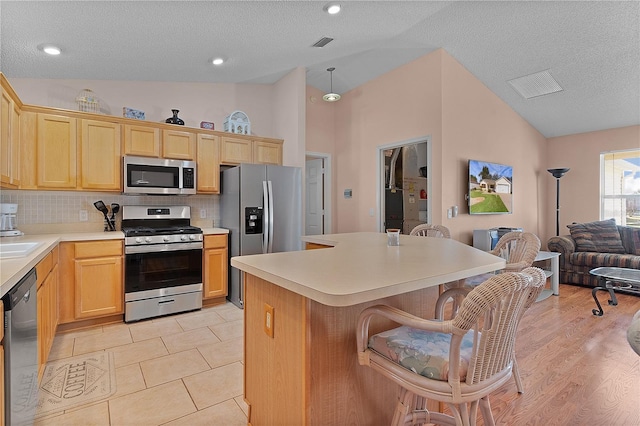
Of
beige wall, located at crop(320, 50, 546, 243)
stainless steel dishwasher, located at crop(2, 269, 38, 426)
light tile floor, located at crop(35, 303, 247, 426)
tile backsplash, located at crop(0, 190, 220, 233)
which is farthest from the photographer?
beige wall, located at crop(320, 50, 546, 243)

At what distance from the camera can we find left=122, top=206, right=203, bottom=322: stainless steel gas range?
3.23m

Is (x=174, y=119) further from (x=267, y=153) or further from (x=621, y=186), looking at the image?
(x=621, y=186)

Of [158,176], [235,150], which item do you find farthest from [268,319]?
[235,150]

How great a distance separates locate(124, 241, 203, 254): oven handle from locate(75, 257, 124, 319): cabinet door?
Answer: 0.14 m

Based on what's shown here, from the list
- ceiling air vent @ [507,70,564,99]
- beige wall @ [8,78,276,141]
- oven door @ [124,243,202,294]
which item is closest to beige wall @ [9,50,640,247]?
beige wall @ [8,78,276,141]

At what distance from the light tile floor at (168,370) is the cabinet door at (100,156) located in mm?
1449

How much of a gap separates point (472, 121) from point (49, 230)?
5.32 m

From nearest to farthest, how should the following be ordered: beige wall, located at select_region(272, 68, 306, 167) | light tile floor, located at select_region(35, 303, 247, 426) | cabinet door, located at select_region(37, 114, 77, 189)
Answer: light tile floor, located at select_region(35, 303, 247, 426)
cabinet door, located at select_region(37, 114, 77, 189)
beige wall, located at select_region(272, 68, 306, 167)

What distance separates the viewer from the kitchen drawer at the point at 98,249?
2979mm

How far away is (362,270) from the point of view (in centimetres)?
135

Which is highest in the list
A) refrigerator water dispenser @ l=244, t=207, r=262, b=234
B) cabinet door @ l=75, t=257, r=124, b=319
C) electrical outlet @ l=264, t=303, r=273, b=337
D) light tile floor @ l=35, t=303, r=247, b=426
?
refrigerator water dispenser @ l=244, t=207, r=262, b=234

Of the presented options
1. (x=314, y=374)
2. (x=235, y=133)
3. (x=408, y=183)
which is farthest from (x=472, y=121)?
(x=314, y=374)

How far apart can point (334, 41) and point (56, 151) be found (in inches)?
120

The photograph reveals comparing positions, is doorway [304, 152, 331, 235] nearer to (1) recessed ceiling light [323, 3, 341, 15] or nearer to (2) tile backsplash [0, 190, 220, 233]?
(2) tile backsplash [0, 190, 220, 233]
